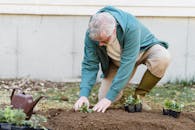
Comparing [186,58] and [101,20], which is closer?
[101,20]

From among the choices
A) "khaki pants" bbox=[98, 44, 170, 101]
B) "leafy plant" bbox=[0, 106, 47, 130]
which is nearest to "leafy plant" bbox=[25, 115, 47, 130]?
"leafy plant" bbox=[0, 106, 47, 130]

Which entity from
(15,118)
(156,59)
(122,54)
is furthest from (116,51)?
(15,118)

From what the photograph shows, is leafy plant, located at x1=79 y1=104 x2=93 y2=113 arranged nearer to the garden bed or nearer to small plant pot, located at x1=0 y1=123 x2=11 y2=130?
the garden bed

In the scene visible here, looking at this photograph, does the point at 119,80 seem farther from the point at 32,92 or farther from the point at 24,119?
the point at 32,92

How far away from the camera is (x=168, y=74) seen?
25.0ft

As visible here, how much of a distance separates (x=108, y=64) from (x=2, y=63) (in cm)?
251

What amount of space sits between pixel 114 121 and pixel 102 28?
71cm

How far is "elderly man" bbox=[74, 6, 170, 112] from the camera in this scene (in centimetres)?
450

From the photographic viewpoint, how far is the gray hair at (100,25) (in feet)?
14.4

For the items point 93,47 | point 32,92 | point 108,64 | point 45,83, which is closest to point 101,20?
point 93,47

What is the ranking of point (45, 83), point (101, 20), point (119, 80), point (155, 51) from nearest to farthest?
point (101, 20), point (119, 80), point (155, 51), point (45, 83)

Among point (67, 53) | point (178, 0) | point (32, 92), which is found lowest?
point (32, 92)

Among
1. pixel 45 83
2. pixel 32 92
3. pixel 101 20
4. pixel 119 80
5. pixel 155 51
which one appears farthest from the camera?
pixel 45 83

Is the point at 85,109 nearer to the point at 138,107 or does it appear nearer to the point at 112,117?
the point at 112,117
